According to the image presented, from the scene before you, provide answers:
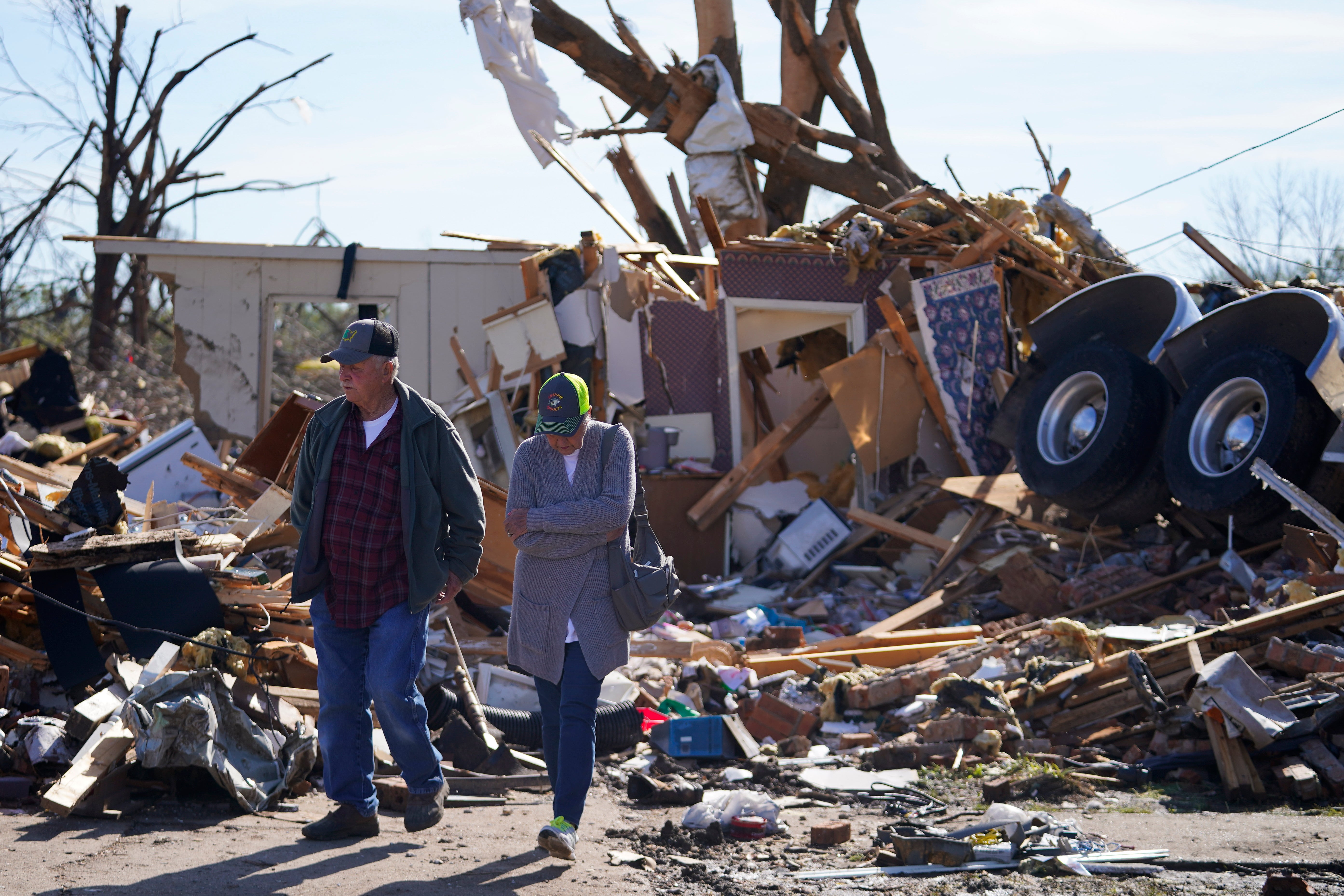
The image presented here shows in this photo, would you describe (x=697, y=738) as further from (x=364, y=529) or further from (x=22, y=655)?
(x=22, y=655)

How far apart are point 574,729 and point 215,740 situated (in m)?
1.59

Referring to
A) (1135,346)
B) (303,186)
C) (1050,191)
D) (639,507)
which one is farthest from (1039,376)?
(303,186)

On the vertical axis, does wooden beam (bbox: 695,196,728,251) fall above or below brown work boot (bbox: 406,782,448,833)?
above

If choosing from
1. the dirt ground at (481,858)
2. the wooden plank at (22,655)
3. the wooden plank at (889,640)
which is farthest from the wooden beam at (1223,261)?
the wooden plank at (22,655)

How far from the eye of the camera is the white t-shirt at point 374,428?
4387mm

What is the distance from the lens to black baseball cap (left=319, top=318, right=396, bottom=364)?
4262mm

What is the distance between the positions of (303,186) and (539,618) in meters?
20.0

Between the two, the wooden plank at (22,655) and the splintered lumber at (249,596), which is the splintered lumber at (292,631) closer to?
the splintered lumber at (249,596)

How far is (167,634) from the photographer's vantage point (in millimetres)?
5773

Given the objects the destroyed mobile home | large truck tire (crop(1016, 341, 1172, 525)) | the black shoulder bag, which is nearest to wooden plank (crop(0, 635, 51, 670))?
the destroyed mobile home

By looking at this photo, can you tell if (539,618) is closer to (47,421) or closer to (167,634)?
(167,634)

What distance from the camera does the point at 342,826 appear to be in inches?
175

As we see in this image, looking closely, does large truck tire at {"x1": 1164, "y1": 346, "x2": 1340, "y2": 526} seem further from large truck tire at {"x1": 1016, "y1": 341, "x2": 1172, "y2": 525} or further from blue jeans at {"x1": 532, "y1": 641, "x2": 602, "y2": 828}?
blue jeans at {"x1": 532, "y1": 641, "x2": 602, "y2": 828}

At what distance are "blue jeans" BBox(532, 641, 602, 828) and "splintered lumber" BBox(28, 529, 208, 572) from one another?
262 cm
